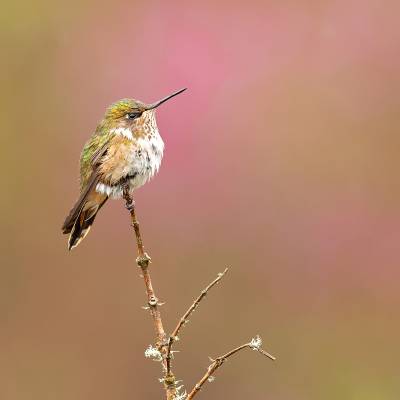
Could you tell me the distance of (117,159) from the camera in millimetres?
3799

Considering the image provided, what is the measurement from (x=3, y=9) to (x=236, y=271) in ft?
14.4

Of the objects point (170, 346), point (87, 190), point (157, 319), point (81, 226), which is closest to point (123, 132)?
point (87, 190)

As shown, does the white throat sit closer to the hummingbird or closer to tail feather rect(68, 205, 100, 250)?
the hummingbird

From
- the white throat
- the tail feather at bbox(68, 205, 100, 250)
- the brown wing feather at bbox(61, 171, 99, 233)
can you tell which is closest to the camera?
the brown wing feather at bbox(61, 171, 99, 233)

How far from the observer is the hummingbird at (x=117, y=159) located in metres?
3.73

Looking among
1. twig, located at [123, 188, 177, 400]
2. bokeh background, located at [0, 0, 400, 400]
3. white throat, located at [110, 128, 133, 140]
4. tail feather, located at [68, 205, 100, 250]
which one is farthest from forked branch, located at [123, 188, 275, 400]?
bokeh background, located at [0, 0, 400, 400]

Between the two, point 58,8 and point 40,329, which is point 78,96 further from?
point 40,329

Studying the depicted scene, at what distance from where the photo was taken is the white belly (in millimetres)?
3742

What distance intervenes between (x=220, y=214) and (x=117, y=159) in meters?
4.87

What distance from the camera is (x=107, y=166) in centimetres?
379

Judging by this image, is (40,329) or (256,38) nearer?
(40,329)

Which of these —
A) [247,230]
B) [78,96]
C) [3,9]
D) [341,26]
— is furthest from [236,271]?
[3,9]

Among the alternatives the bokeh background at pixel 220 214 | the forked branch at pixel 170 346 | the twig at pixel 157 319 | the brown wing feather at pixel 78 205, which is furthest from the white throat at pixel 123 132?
the bokeh background at pixel 220 214

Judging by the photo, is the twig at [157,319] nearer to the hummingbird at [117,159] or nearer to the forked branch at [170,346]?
the forked branch at [170,346]
